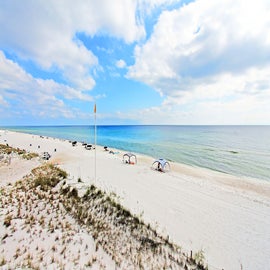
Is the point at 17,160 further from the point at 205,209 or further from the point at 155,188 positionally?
the point at 205,209

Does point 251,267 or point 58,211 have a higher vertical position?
point 58,211

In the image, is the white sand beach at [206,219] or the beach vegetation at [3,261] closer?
the beach vegetation at [3,261]

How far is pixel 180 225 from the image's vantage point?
629 centimetres

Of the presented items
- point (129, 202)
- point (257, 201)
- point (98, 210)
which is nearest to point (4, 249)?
point (98, 210)

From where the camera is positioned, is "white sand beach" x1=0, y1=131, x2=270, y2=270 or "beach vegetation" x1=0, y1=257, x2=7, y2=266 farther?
"white sand beach" x1=0, y1=131, x2=270, y2=270

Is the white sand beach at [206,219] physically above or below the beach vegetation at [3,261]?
below

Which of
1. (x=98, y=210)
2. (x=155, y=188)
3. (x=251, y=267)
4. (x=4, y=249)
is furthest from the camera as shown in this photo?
(x=155, y=188)

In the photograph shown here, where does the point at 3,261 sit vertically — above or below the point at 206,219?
above

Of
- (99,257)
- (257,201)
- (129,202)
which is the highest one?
(99,257)

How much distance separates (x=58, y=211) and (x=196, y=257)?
514 cm

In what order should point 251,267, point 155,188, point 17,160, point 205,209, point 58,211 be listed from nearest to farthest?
1. point 251,267
2. point 58,211
3. point 205,209
4. point 155,188
5. point 17,160

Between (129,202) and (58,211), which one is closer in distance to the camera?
(58,211)

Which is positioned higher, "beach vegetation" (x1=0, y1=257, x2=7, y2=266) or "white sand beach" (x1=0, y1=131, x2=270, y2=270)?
"beach vegetation" (x1=0, y1=257, x2=7, y2=266)

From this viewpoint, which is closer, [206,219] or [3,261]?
[3,261]
